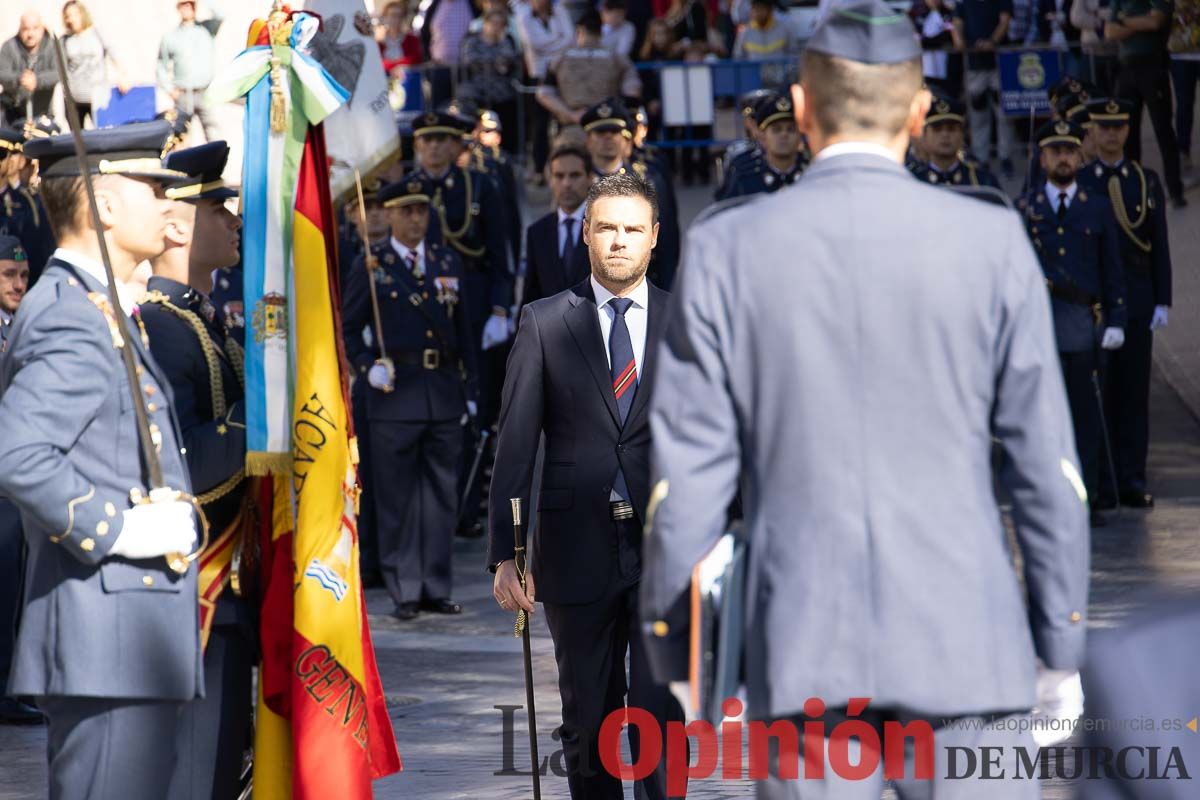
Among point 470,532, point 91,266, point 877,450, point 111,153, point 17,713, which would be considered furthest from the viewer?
point 470,532

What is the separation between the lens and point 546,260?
411 inches

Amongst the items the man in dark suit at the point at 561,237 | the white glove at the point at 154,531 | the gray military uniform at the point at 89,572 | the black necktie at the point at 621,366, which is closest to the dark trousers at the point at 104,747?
the gray military uniform at the point at 89,572

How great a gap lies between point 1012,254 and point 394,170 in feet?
32.5

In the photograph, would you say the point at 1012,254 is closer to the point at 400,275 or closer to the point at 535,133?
the point at 400,275

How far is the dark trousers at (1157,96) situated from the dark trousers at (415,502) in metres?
9.57

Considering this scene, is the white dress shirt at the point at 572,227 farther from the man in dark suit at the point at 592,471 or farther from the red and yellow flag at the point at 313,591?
the red and yellow flag at the point at 313,591

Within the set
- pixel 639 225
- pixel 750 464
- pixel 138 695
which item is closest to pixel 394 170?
pixel 639 225

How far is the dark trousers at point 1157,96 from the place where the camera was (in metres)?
17.8

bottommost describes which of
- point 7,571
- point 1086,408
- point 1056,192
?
point 1086,408

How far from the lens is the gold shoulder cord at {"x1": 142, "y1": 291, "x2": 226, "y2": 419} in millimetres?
4852

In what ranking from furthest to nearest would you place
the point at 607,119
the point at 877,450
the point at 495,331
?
the point at 495,331
the point at 607,119
the point at 877,450

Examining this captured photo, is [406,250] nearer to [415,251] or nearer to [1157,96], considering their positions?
[415,251]

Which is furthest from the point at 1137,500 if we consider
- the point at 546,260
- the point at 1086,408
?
the point at 546,260

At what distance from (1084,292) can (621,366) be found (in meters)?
6.45
